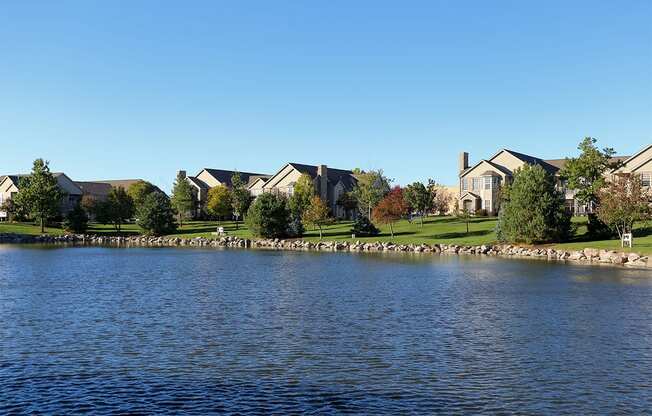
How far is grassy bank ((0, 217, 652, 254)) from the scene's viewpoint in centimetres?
6669

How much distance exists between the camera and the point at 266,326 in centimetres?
2423

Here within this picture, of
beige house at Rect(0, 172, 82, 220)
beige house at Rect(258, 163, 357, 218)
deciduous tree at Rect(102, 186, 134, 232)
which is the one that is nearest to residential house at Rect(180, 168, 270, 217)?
beige house at Rect(258, 163, 357, 218)

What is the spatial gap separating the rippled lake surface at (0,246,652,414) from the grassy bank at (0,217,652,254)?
2915cm

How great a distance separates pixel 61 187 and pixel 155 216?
132 ft

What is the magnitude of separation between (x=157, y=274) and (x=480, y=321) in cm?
2624

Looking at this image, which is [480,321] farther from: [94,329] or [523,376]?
[94,329]

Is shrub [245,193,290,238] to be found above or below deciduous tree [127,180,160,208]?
below

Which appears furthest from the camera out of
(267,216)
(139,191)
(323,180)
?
(139,191)

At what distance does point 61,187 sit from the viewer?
437 ft

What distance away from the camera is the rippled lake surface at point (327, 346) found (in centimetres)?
1542

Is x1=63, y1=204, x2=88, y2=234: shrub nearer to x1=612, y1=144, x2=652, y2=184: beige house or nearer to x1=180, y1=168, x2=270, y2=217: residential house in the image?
x1=180, y1=168, x2=270, y2=217: residential house

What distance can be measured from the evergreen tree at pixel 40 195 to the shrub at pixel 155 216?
17.0 m

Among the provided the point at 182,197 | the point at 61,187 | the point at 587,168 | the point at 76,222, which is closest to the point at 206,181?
the point at 182,197

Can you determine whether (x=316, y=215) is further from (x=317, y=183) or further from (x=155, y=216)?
(x=317, y=183)
